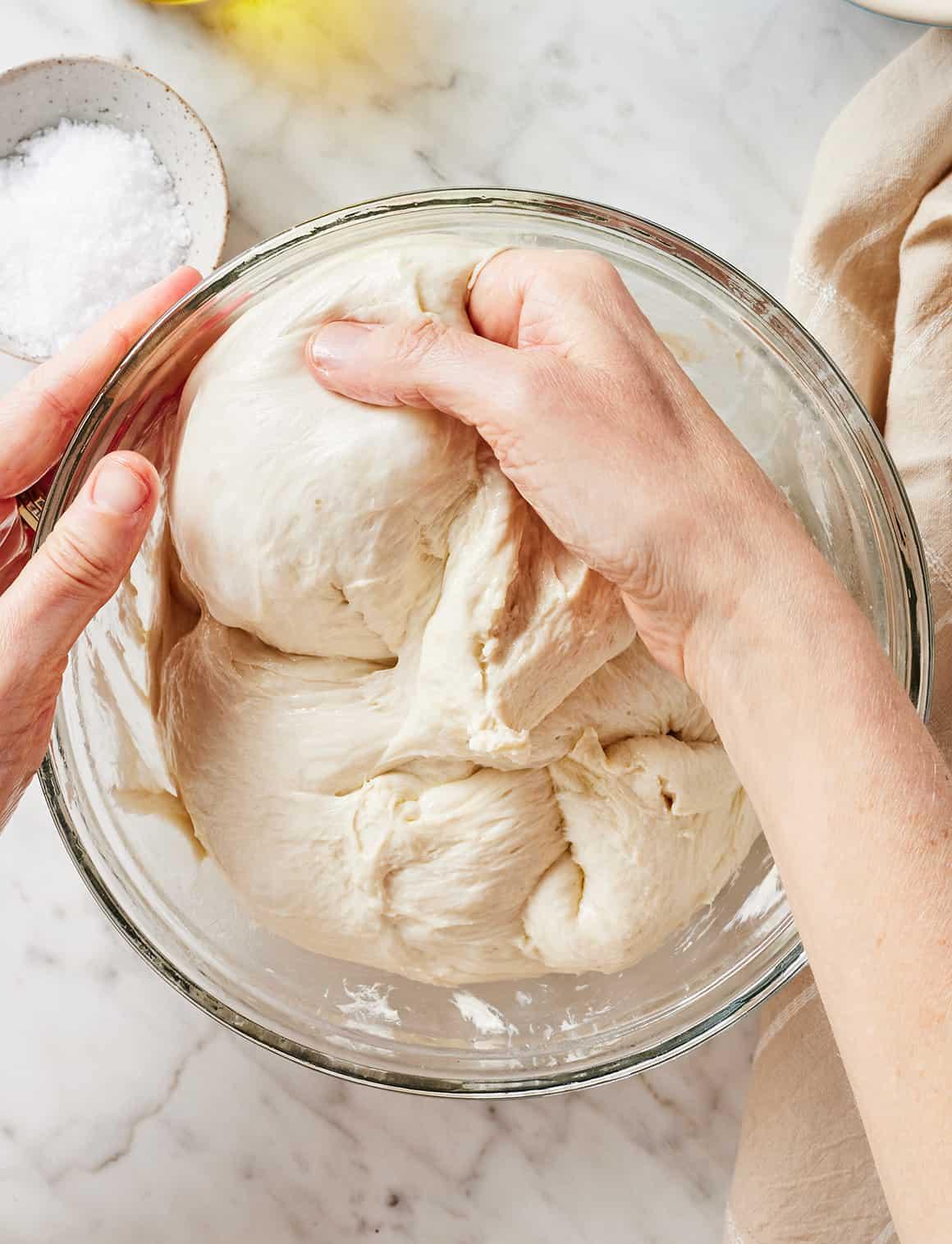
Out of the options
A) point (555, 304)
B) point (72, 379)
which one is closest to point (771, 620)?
point (555, 304)

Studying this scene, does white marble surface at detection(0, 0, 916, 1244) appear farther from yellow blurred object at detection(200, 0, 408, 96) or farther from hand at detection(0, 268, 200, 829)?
hand at detection(0, 268, 200, 829)

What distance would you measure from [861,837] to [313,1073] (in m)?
0.82

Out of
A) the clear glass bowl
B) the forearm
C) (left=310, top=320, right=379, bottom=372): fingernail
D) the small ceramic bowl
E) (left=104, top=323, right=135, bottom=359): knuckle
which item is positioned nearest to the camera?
the forearm

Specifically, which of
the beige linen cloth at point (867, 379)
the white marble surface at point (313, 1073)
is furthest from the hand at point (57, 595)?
the beige linen cloth at point (867, 379)

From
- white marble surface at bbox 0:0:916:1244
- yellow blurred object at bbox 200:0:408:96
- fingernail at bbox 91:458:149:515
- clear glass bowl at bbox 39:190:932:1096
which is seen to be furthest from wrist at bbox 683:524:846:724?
yellow blurred object at bbox 200:0:408:96

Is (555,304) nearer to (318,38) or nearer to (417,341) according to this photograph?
(417,341)

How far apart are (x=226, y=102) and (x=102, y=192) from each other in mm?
198

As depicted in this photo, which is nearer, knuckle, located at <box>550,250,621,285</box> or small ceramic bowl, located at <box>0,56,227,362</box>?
knuckle, located at <box>550,250,621,285</box>

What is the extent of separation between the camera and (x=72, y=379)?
121cm

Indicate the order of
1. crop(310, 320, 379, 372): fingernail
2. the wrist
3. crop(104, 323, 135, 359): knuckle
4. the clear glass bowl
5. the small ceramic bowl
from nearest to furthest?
the wrist
crop(310, 320, 379, 372): fingernail
the clear glass bowl
crop(104, 323, 135, 359): knuckle
the small ceramic bowl

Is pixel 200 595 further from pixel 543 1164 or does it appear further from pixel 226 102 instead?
pixel 543 1164

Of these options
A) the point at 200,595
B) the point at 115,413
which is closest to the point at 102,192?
the point at 115,413

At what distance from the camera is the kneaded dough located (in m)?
0.99

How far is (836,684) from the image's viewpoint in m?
0.82
